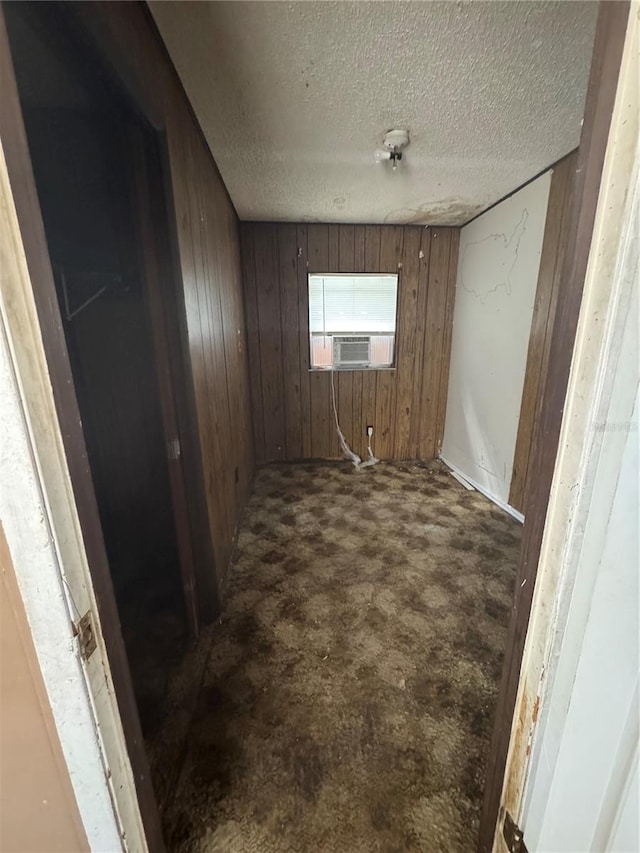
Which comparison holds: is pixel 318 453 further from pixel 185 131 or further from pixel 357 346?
pixel 185 131

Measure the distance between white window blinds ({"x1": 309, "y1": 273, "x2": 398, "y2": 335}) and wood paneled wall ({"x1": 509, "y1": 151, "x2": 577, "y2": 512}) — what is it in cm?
141

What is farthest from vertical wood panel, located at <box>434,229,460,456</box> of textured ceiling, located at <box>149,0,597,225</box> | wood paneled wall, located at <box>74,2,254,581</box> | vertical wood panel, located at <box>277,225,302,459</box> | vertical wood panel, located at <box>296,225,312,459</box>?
wood paneled wall, located at <box>74,2,254,581</box>

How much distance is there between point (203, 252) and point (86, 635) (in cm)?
176

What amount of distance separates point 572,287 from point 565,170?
2299mm

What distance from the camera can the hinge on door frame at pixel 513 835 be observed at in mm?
716

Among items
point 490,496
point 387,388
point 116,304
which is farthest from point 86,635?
point 387,388

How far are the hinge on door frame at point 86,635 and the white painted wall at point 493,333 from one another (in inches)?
110

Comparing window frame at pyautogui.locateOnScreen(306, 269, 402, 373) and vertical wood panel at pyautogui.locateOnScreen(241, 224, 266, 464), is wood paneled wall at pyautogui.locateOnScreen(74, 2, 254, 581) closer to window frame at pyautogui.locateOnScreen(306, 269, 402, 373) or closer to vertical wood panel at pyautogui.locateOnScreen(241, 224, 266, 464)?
vertical wood panel at pyautogui.locateOnScreen(241, 224, 266, 464)

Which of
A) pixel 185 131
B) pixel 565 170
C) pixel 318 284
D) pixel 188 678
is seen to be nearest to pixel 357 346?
pixel 318 284

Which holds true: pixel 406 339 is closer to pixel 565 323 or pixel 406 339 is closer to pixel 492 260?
pixel 492 260

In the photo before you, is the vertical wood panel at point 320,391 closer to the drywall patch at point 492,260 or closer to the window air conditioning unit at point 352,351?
the window air conditioning unit at point 352,351

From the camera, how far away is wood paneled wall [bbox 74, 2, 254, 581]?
39.2 inches

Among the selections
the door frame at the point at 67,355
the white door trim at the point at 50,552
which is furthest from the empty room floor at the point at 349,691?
the white door trim at the point at 50,552

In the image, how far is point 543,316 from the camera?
7.51 feet
